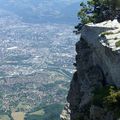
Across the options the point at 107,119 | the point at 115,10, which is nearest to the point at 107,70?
the point at 107,119

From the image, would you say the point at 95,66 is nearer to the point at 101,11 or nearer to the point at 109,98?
the point at 109,98

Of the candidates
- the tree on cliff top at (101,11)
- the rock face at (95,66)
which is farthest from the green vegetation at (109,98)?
the tree on cliff top at (101,11)

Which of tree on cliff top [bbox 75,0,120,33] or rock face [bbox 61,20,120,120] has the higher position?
tree on cliff top [bbox 75,0,120,33]

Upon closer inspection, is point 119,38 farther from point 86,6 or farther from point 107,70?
point 86,6

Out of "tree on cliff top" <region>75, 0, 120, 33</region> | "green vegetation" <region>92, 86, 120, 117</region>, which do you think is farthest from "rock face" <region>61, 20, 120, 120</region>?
"tree on cliff top" <region>75, 0, 120, 33</region>

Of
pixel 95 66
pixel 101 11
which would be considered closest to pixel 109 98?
pixel 95 66

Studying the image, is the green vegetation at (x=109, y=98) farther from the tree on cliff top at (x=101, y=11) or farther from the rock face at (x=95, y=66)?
the tree on cliff top at (x=101, y=11)

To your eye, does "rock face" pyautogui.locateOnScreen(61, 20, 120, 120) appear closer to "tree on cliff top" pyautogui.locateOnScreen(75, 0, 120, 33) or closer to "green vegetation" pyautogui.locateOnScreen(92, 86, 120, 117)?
"green vegetation" pyautogui.locateOnScreen(92, 86, 120, 117)
